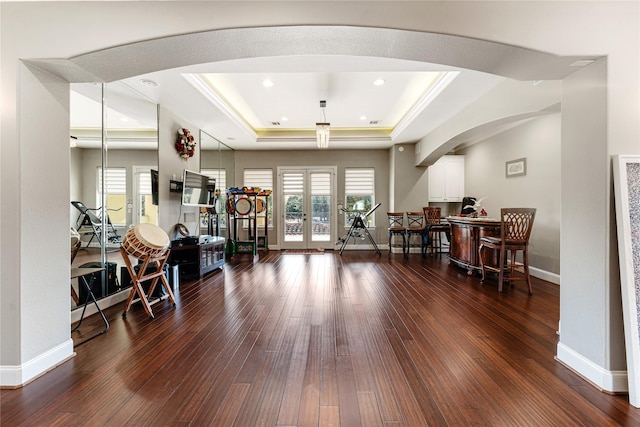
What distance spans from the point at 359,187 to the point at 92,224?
5.76 metres

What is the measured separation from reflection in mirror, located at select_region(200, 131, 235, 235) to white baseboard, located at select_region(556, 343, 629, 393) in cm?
548

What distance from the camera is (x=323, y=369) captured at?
193cm

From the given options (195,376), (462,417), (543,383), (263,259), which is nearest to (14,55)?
(195,376)

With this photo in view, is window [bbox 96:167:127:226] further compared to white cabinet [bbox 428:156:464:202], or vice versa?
white cabinet [bbox 428:156:464:202]

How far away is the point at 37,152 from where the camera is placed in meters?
1.89

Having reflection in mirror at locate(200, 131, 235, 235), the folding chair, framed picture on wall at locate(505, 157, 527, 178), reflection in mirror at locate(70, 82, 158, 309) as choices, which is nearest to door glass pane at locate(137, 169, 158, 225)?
reflection in mirror at locate(70, 82, 158, 309)

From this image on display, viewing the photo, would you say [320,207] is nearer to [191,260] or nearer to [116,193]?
[191,260]

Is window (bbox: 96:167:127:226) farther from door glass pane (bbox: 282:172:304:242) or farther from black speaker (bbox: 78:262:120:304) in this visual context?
door glass pane (bbox: 282:172:304:242)

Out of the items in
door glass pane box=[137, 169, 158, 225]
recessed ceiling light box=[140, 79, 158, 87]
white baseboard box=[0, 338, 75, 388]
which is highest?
recessed ceiling light box=[140, 79, 158, 87]

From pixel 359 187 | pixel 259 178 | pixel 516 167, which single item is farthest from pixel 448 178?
pixel 259 178

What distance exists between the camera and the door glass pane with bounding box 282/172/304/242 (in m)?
7.49

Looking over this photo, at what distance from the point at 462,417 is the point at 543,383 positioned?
0.75 m

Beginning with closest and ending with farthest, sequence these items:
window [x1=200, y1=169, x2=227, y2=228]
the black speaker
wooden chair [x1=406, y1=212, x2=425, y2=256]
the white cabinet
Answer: the black speaker
window [x1=200, y1=169, x2=227, y2=228]
wooden chair [x1=406, y1=212, x2=425, y2=256]
the white cabinet

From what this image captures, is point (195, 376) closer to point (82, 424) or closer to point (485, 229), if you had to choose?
point (82, 424)
